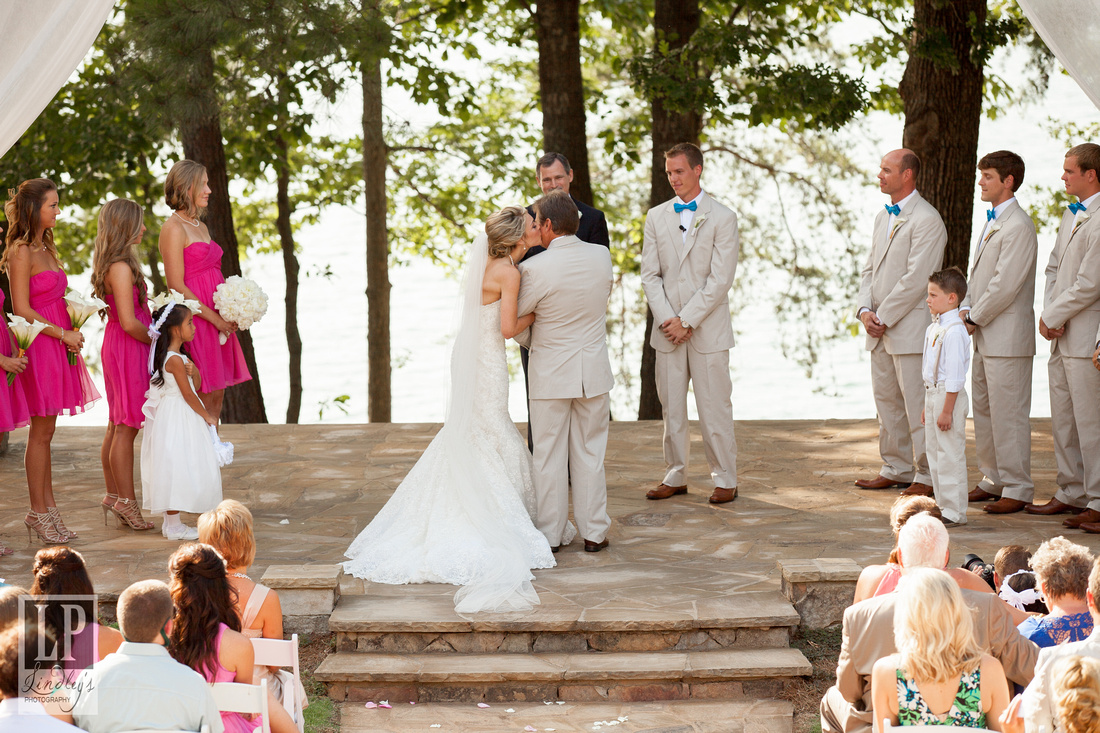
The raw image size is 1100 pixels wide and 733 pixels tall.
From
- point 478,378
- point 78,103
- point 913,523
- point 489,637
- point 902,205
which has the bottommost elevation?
point 489,637

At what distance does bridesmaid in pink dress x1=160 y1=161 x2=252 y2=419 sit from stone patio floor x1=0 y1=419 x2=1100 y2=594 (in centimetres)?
88

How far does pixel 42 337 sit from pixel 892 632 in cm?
444

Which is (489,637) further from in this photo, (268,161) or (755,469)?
(268,161)

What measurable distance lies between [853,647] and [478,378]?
2597mm

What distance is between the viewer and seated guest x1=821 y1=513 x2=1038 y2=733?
3234mm

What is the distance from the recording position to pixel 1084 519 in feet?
18.8

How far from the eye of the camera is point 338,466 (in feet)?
25.6

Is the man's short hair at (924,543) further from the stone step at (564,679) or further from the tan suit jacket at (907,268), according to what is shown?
the tan suit jacket at (907,268)

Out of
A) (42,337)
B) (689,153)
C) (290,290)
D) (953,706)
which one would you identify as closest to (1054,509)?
(689,153)

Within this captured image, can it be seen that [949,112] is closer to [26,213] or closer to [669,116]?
[669,116]

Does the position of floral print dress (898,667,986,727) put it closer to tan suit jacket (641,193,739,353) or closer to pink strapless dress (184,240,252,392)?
tan suit jacket (641,193,739,353)

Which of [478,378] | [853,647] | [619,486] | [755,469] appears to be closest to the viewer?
[853,647]

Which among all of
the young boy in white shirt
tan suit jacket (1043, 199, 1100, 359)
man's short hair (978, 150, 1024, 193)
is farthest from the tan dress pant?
man's short hair (978, 150, 1024, 193)

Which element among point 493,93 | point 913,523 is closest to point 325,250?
point 493,93
